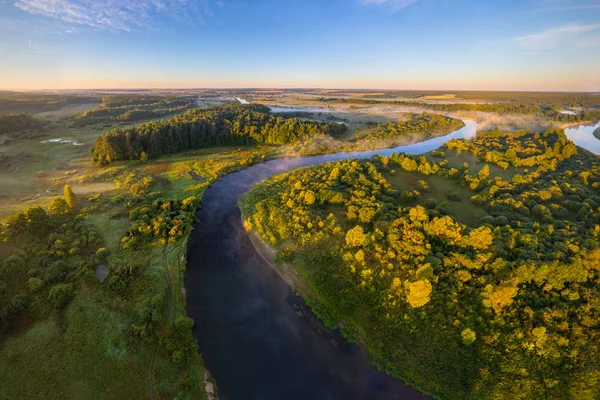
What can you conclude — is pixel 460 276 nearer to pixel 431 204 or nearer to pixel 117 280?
pixel 431 204

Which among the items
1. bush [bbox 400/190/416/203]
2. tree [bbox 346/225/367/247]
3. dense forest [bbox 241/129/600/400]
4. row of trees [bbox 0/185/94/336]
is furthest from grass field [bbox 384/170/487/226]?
row of trees [bbox 0/185/94/336]

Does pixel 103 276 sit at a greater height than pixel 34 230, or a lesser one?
lesser

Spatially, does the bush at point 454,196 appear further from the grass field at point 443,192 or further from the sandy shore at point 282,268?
the sandy shore at point 282,268

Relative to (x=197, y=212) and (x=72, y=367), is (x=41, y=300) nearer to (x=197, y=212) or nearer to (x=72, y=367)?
(x=72, y=367)

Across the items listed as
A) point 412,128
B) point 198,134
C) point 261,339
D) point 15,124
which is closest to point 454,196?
point 261,339

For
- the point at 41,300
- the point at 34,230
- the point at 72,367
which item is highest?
the point at 34,230

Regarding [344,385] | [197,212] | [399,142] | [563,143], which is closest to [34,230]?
[197,212]

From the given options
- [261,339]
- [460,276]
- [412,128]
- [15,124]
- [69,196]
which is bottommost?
[261,339]
